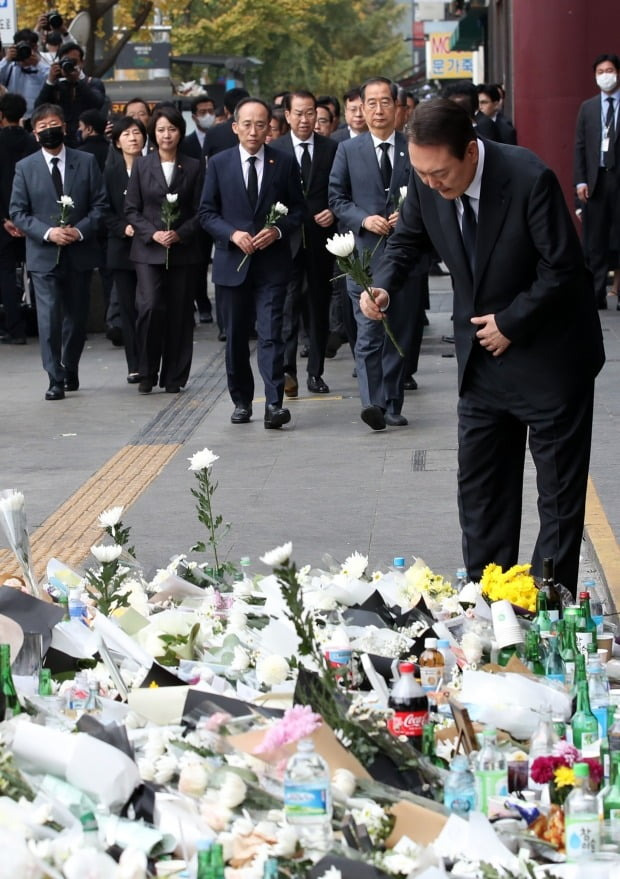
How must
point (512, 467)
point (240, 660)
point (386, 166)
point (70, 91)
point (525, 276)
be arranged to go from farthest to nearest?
1. point (70, 91)
2. point (386, 166)
3. point (512, 467)
4. point (525, 276)
5. point (240, 660)

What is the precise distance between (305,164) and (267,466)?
400 centimetres

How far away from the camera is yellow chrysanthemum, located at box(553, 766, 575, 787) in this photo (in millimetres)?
3920

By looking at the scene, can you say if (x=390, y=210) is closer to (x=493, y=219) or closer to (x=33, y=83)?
(x=493, y=219)

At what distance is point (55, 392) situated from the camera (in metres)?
13.5

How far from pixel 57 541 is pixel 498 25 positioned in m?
25.3

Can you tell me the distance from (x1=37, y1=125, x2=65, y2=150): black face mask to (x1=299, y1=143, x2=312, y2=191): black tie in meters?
1.93

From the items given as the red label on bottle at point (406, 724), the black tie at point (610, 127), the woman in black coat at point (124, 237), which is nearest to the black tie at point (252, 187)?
the woman in black coat at point (124, 237)

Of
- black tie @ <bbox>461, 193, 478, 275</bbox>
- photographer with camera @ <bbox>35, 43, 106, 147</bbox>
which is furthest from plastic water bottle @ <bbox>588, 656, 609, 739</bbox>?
photographer with camera @ <bbox>35, 43, 106, 147</bbox>

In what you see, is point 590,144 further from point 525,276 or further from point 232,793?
point 232,793

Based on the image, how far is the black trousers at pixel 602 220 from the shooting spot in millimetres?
17359

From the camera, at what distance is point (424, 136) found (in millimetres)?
5641

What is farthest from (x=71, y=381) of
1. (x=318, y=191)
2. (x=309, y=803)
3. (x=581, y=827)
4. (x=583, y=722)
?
(x=581, y=827)

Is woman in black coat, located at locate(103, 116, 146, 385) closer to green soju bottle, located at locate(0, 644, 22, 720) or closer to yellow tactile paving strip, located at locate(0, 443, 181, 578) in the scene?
yellow tactile paving strip, located at locate(0, 443, 181, 578)

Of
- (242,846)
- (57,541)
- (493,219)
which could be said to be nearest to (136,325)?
(57,541)
